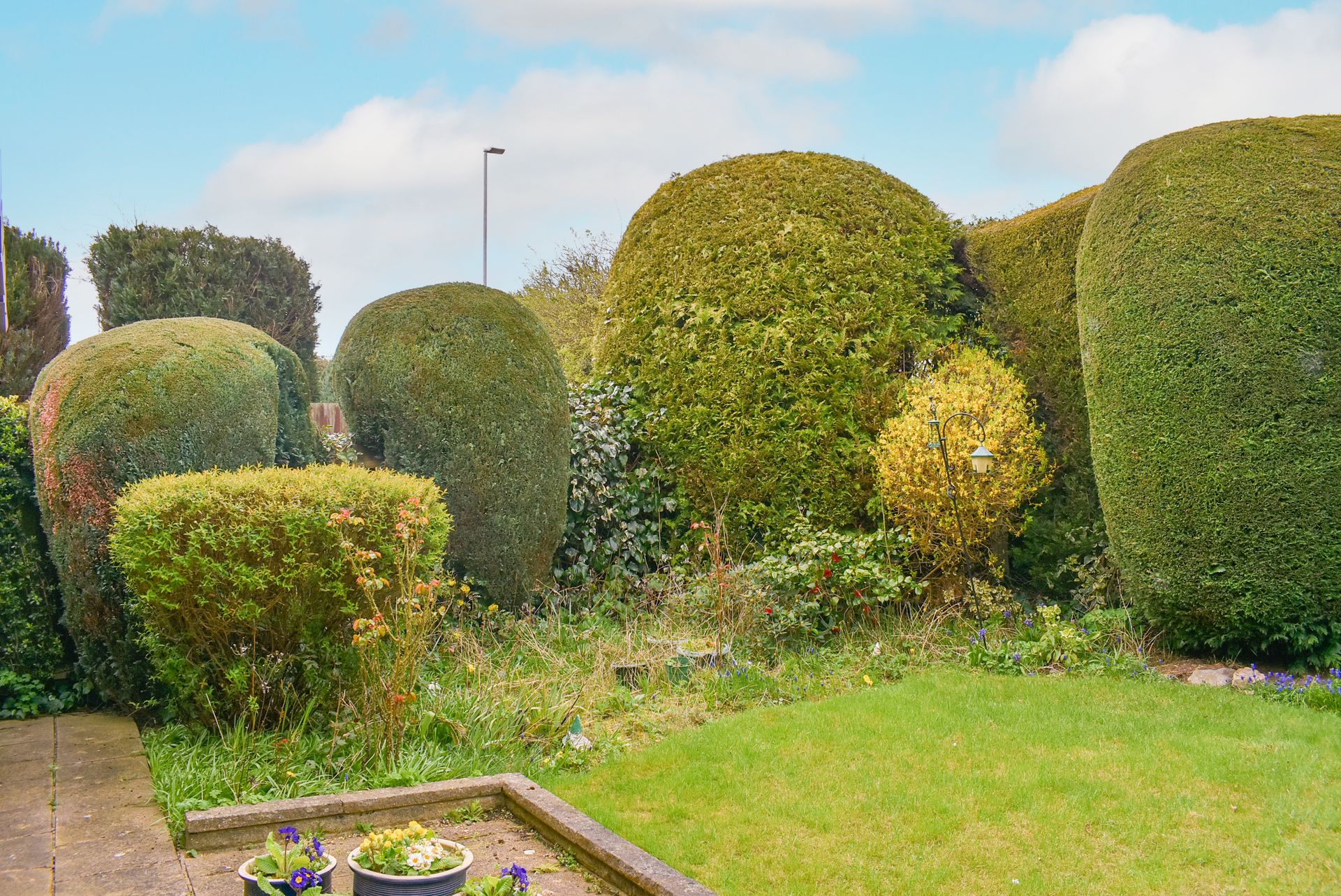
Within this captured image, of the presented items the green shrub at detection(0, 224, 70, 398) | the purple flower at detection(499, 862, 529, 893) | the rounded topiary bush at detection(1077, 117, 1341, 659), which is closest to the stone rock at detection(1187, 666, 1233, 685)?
the rounded topiary bush at detection(1077, 117, 1341, 659)

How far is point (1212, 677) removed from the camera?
6.27m

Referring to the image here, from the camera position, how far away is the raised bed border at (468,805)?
11.8ft

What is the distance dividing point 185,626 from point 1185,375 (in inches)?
243

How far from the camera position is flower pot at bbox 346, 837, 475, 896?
324 cm

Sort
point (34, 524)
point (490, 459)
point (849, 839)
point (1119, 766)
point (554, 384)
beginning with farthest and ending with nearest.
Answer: point (554, 384)
point (490, 459)
point (34, 524)
point (1119, 766)
point (849, 839)

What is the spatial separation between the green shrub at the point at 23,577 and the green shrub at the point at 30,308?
7.11 m

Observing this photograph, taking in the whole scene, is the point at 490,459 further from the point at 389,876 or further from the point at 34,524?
the point at 389,876

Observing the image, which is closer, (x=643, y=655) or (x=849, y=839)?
(x=849, y=839)

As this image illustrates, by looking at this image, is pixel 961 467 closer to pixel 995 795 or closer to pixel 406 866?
pixel 995 795

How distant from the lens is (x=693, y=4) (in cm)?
663

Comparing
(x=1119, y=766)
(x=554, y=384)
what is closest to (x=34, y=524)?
(x=554, y=384)

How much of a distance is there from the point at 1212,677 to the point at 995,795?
2664 mm

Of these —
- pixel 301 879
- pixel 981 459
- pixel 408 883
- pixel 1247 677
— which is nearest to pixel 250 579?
pixel 301 879

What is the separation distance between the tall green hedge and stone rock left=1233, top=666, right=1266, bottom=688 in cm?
174
